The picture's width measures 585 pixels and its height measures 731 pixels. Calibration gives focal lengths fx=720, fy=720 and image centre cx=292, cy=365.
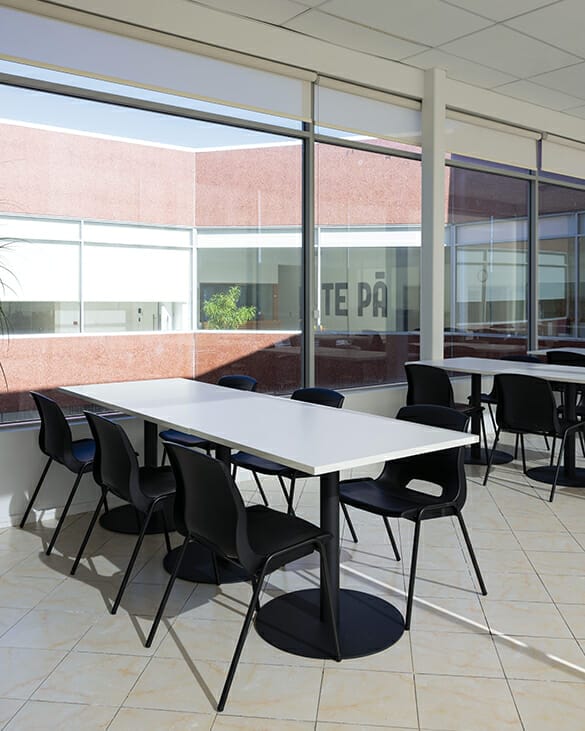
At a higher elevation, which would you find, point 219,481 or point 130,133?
point 130,133

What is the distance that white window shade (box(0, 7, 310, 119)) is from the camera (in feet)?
13.8

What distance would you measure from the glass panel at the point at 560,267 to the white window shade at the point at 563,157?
195 millimetres

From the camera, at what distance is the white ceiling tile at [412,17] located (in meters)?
4.77

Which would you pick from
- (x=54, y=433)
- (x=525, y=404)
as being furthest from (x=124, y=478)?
(x=525, y=404)

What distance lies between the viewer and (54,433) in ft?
13.0

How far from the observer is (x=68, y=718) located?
2.30m

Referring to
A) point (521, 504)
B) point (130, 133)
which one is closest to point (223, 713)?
point (521, 504)

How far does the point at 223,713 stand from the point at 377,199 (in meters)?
4.82

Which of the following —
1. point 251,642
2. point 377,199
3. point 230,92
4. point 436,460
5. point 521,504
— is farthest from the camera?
point 377,199

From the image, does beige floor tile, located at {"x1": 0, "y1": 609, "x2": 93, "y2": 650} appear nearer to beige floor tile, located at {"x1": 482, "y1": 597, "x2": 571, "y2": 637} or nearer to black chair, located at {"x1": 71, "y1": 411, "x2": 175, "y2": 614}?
black chair, located at {"x1": 71, "y1": 411, "x2": 175, "y2": 614}

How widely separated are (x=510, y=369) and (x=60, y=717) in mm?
4169

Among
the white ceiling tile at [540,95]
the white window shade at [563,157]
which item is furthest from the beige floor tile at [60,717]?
the white window shade at [563,157]

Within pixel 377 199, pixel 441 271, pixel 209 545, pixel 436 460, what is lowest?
pixel 209 545

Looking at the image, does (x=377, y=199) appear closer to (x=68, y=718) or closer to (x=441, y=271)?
(x=441, y=271)
